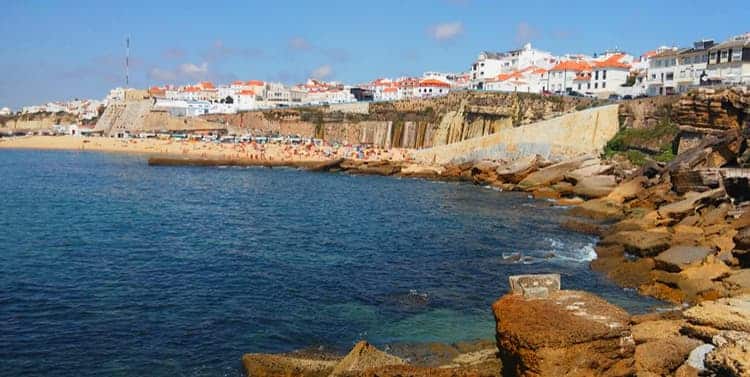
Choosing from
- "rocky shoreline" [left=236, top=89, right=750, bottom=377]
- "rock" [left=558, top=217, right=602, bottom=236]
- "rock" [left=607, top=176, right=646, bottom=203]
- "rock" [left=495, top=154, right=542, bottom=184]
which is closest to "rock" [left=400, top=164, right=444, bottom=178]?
"rocky shoreline" [left=236, top=89, right=750, bottom=377]

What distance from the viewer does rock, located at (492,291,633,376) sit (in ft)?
29.2

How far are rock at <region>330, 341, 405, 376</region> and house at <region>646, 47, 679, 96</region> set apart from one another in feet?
226

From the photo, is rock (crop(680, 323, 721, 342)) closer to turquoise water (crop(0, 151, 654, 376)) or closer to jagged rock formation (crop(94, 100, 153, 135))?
turquoise water (crop(0, 151, 654, 376))

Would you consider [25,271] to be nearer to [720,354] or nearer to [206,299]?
[206,299]

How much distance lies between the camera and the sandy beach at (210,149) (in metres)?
86.2

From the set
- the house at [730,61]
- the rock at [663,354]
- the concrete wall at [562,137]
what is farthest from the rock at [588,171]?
the rock at [663,354]

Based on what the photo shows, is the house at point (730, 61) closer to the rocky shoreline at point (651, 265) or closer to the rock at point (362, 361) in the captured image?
the rocky shoreline at point (651, 265)

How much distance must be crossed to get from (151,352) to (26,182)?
48.4 metres

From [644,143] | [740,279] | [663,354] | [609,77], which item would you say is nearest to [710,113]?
[644,143]

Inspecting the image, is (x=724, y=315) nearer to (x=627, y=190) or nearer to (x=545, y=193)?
(x=627, y=190)

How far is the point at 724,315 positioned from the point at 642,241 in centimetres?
1432

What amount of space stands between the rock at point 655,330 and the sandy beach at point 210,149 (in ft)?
223

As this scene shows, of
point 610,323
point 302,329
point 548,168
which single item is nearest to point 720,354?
point 610,323

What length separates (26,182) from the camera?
2216 inches
